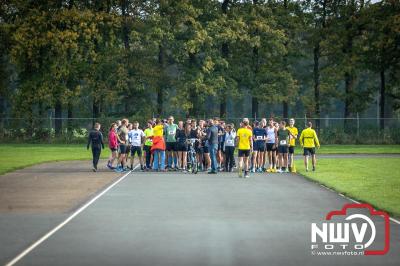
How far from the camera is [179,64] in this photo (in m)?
65.9

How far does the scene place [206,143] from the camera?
3092 centimetres

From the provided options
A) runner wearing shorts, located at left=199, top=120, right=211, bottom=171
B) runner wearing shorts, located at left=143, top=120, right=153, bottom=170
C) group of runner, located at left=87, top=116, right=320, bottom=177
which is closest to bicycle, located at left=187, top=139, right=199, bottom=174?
group of runner, located at left=87, top=116, right=320, bottom=177

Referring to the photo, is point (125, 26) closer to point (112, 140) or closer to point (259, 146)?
point (112, 140)

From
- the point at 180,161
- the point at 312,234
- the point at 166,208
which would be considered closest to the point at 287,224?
the point at 312,234

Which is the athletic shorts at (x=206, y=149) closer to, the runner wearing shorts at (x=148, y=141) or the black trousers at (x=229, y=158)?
the black trousers at (x=229, y=158)

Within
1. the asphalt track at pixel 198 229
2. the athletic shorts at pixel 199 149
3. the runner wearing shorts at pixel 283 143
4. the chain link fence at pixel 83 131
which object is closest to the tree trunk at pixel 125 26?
the chain link fence at pixel 83 131

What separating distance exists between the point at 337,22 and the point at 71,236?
55.8m

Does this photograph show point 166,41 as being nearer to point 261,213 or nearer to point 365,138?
point 365,138

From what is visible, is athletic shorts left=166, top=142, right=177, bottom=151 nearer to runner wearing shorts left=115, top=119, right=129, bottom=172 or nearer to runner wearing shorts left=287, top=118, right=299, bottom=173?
runner wearing shorts left=115, top=119, right=129, bottom=172

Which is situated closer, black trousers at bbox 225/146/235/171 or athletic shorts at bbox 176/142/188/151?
→ black trousers at bbox 225/146/235/171

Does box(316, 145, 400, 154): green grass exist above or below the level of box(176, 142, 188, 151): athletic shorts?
below

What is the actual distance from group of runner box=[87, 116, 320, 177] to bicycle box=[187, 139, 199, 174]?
0.10 meters

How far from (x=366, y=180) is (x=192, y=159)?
7.10 m

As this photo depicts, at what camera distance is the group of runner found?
30234mm
